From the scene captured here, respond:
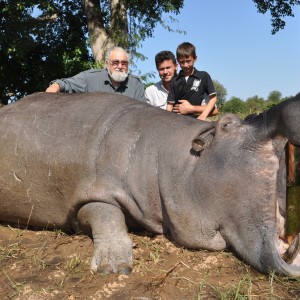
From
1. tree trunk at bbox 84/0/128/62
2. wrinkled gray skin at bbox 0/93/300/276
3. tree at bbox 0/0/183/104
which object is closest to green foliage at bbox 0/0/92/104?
tree at bbox 0/0/183/104

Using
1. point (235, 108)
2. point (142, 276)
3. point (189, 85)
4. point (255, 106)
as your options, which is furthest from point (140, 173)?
point (235, 108)

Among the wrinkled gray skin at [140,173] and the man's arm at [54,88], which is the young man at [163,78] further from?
the wrinkled gray skin at [140,173]

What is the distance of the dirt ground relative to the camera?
2.64m

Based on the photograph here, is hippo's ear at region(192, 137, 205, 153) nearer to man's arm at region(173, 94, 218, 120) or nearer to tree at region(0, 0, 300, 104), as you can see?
man's arm at region(173, 94, 218, 120)

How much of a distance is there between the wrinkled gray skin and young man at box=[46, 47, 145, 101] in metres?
0.87

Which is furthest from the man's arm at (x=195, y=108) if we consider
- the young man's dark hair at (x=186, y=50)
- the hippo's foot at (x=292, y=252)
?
the hippo's foot at (x=292, y=252)

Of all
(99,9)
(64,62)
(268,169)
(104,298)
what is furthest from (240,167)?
(64,62)

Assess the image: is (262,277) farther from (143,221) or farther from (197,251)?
(143,221)

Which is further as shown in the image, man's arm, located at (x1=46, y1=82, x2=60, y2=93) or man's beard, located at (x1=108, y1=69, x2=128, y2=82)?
man's beard, located at (x1=108, y1=69, x2=128, y2=82)

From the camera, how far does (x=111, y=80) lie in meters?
5.38

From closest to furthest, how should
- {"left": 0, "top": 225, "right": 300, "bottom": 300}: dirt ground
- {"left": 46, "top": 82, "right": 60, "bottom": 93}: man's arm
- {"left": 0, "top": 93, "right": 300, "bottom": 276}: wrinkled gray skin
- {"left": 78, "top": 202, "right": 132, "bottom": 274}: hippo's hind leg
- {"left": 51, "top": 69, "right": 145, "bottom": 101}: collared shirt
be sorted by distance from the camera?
{"left": 0, "top": 225, "right": 300, "bottom": 300}: dirt ground < {"left": 0, "top": 93, "right": 300, "bottom": 276}: wrinkled gray skin < {"left": 78, "top": 202, "right": 132, "bottom": 274}: hippo's hind leg < {"left": 46, "top": 82, "right": 60, "bottom": 93}: man's arm < {"left": 51, "top": 69, "right": 145, "bottom": 101}: collared shirt

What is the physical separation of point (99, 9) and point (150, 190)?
9840mm

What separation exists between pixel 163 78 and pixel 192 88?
0.46 m

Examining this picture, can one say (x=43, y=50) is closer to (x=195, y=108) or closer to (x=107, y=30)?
(x=107, y=30)
